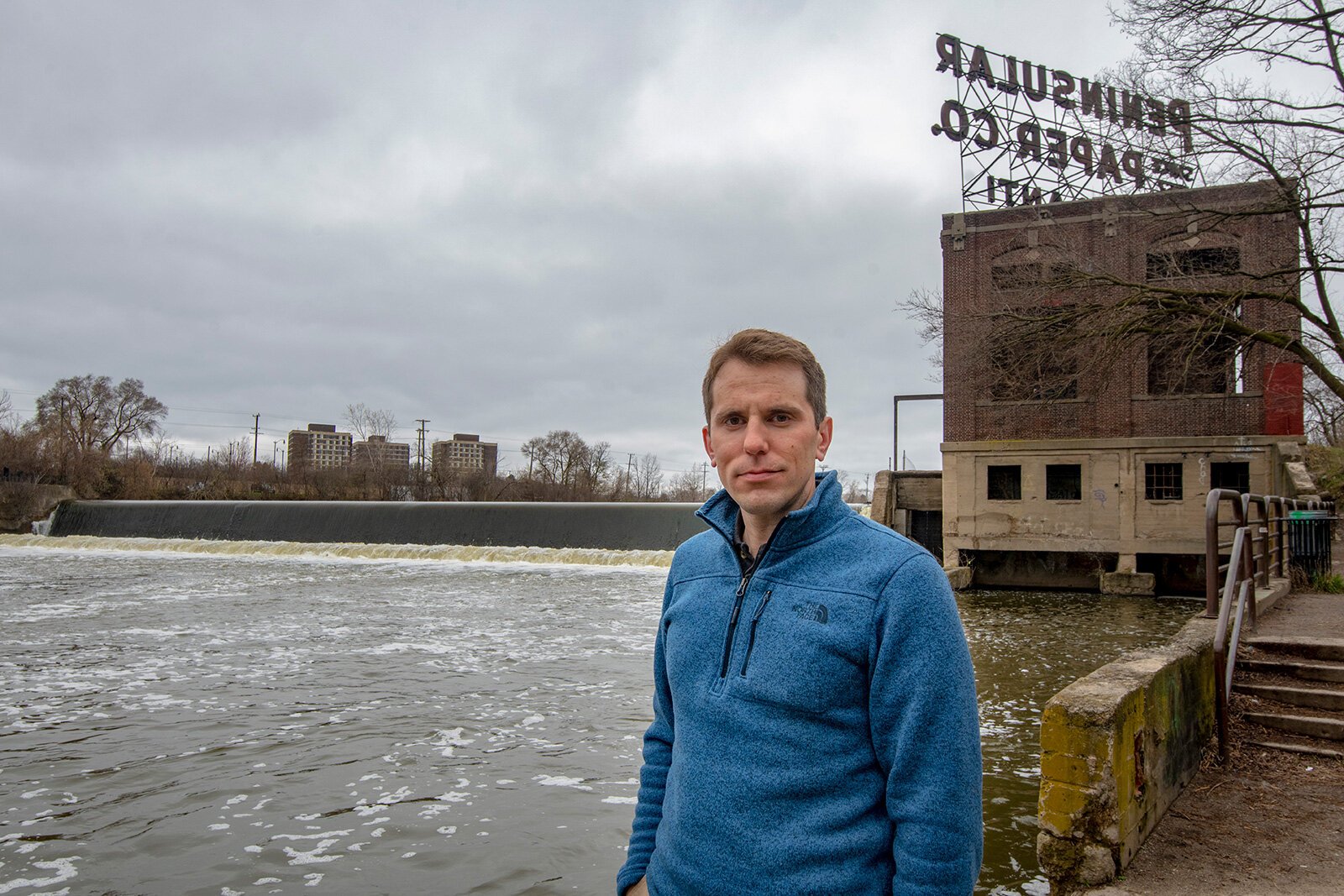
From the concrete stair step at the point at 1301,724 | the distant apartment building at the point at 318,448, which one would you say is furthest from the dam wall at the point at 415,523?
the distant apartment building at the point at 318,448

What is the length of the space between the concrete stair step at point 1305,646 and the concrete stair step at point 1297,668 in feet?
0.28

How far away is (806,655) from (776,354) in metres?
0.64

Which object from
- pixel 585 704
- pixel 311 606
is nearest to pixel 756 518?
pixel 585 704

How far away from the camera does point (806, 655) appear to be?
168cm

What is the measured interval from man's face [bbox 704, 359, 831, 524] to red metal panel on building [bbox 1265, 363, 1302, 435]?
21.2 meters

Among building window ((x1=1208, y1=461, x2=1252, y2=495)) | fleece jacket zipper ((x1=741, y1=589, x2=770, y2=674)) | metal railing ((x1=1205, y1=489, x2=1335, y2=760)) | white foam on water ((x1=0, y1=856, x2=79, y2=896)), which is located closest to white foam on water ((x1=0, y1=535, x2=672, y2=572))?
building window ((x1=1208, y1=461, x2=1252, y2=495))

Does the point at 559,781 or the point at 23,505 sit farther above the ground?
the point at 23,505

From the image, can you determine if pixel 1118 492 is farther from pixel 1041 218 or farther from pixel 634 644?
pixel 634 644

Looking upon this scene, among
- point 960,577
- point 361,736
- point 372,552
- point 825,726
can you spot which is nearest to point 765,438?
point 825,726

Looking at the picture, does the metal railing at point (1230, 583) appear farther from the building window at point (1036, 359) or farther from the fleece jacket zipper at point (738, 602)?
the building window at point (1036, 359)

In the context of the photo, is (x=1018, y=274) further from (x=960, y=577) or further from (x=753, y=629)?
(x=753, y=629)

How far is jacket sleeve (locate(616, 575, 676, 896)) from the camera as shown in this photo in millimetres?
2016

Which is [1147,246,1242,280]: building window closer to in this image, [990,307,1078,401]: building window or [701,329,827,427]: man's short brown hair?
[990,307,1078,401]: building window

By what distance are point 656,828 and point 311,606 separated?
15.5 metres
